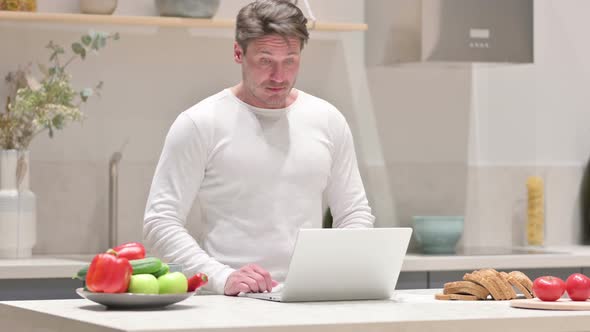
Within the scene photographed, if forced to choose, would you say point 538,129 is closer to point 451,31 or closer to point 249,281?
point 451,31

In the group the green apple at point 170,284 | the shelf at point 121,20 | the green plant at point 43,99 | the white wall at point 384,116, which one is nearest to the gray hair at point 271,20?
the green apple at point 170,284

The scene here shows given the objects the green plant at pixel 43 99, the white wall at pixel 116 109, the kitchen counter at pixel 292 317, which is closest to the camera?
the kitchen counter at pixel 292 317

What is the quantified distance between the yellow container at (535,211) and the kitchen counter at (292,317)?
97.8 inches

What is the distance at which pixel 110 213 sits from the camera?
14.4 ft

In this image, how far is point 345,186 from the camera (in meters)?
3.24

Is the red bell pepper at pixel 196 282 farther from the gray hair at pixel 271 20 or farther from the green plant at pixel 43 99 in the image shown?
the green plant at pixel 43 99

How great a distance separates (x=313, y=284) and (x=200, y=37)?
7.49ft

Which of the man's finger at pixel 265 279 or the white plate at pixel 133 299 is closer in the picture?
the white plate at pixel 133 299

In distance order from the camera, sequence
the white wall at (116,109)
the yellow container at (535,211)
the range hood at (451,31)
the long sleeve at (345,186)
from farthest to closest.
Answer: the yellow container at (535,211), the range hood at (451,31), the white wall at (116,109), the long sleeve at (345,186)

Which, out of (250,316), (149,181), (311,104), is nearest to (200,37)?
(149,181)

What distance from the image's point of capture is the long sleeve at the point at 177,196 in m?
2.92

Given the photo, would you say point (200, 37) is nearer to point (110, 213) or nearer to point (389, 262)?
point (110, 213)

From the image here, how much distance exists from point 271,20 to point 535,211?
7.49 ft

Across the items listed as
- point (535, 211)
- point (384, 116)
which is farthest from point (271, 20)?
point (535, 211)
